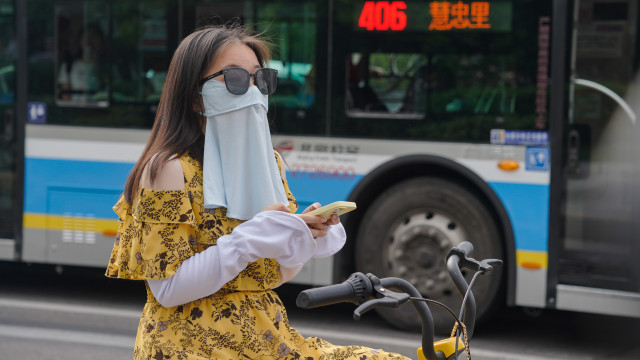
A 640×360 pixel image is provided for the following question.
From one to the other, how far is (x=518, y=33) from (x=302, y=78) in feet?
5.14

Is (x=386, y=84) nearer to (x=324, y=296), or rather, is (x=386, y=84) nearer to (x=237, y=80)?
(x=237, y=80)

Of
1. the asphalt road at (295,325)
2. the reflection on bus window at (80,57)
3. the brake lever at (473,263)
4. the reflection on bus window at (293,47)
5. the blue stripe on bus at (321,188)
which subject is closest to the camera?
the brake lever at (473,263)

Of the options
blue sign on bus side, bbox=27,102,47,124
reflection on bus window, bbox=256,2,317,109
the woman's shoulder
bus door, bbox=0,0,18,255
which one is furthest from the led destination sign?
the woman's shoulder

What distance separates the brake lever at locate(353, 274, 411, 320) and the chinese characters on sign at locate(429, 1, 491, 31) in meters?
4.75

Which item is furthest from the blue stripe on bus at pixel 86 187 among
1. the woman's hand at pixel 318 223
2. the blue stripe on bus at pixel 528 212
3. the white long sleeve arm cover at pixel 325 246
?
the woman's hand at pixel 318 223

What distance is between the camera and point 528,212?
631 cm

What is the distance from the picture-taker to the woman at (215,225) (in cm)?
219

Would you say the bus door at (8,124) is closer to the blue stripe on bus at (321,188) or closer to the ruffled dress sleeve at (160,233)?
the blue stripe on bus at (321,188)

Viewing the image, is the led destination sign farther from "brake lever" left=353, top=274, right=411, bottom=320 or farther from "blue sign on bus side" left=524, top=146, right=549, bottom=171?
"brake lever" left=353, top=274, right=411, bottom=320

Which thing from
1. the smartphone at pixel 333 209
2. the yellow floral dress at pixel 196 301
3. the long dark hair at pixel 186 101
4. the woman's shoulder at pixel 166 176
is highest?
the long dark hair at pixel 186 101

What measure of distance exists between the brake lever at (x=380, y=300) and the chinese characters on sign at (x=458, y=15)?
15.6ft

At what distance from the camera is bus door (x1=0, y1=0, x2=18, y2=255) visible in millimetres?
7609

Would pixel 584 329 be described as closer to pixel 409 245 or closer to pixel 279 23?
pixel 409 245

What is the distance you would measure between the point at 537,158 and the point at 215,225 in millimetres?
4278
